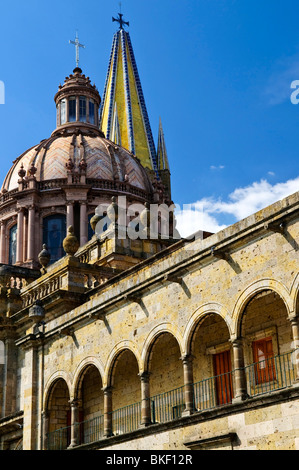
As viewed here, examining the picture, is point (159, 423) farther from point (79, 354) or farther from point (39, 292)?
point (39, 292)

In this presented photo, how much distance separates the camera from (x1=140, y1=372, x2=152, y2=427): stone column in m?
21.2

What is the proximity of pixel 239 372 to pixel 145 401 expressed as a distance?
3.62 metres

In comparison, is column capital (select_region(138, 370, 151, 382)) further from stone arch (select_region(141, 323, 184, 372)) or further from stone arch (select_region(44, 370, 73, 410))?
stone arch (select_region(44, 370, 73, 410))

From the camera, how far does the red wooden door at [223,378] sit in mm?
20594

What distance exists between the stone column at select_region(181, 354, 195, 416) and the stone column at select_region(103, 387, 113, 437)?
3.35m

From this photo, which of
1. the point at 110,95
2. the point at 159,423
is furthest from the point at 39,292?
the point at 110,95

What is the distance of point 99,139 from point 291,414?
33.7 meters

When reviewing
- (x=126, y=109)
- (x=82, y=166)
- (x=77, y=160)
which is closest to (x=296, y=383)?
(x=82, y=166)

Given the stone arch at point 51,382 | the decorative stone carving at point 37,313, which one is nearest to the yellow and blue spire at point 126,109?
the decorative stone carving at point 37,313

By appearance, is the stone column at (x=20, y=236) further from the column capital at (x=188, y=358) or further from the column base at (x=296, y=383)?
the column base at (x=296, y=383)

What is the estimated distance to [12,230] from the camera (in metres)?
47.2

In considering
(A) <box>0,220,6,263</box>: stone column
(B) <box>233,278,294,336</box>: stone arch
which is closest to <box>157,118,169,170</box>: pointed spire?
(A) <box>0,220,6,263</box>: stone column

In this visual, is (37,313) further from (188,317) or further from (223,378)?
(223,378)

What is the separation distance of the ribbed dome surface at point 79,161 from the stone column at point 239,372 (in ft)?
92.3
